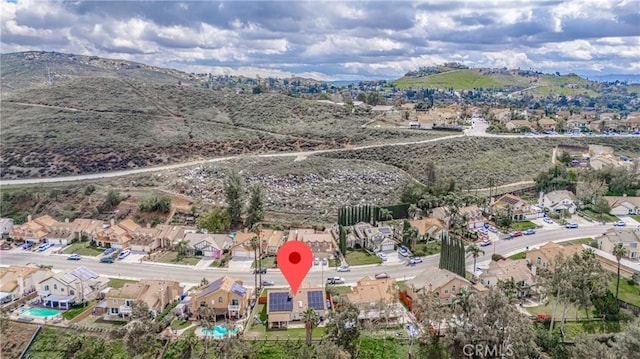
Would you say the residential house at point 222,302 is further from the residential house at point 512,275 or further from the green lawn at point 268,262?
the residential house at point 512,275

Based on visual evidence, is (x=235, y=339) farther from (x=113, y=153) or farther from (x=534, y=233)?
(x=113, y=153)

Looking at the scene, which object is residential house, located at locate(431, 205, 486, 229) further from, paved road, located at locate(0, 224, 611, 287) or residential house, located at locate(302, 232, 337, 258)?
residential house, located at locate(302, 232, 337, 258)

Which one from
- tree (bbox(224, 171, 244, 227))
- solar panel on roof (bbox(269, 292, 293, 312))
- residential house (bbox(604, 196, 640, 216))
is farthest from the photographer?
residential house (bbox(604, 196, 640, 216))

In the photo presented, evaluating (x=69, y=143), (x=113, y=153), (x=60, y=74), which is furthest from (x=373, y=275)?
(x=60, y=74)

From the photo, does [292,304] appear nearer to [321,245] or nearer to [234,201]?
[321,245]

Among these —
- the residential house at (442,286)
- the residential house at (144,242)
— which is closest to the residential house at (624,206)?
the residential house at (442,286)

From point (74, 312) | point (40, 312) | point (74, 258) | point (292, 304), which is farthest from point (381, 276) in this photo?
point (74, 258)

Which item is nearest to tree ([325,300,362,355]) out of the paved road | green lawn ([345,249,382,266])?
the paved road
